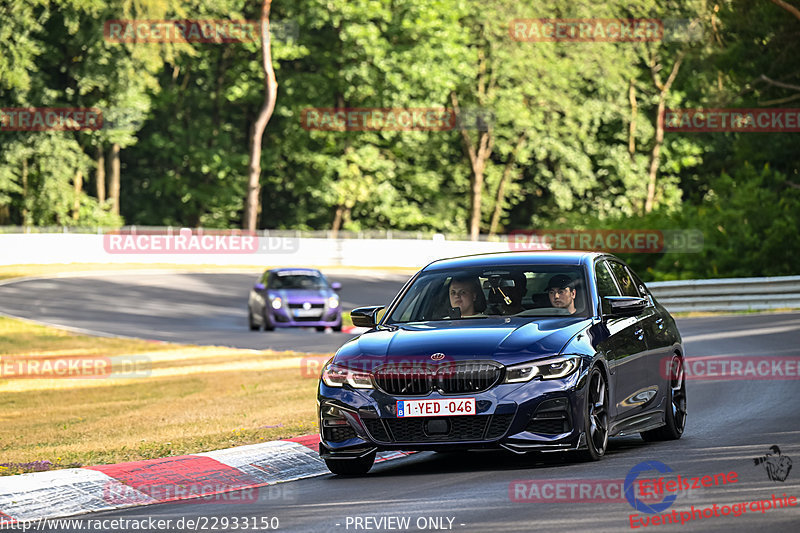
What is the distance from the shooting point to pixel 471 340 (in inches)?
356

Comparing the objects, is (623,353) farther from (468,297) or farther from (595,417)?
(468,297)

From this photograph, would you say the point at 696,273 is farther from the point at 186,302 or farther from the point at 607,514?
the point at 607,514

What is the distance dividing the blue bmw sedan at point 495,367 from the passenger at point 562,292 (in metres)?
0.01

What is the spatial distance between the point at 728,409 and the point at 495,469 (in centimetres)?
465

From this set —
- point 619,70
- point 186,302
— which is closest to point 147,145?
point 619,70

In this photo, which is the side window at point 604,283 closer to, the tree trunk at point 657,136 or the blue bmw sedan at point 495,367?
the blue bmw sedan at point 495,367

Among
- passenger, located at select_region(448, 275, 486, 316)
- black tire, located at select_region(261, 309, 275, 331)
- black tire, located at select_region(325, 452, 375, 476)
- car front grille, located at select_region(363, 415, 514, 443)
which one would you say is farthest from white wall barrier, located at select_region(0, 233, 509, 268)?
car front grille, located at select_region(363, 415, 514, 443)

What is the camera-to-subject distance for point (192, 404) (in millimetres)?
16547

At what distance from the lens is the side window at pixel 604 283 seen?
10236 mm

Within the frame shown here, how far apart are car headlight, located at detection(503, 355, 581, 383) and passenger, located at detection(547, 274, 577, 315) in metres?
1.04

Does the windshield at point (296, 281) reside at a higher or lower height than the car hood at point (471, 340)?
lower

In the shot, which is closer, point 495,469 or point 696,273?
point 495,469

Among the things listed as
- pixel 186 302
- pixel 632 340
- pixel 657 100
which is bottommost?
pixel 186 302

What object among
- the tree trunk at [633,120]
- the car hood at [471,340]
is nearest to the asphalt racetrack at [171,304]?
the car hood at [471,340]
